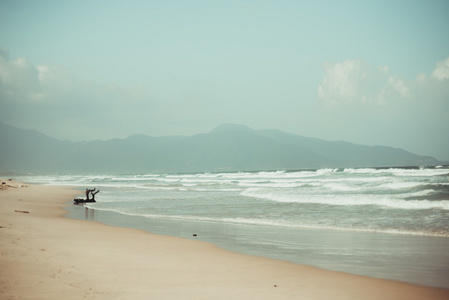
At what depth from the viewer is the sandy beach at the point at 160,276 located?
20.0 feet

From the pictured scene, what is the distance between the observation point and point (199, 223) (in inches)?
656

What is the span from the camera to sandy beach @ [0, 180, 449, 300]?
6.09m

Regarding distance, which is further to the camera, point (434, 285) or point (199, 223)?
point (199, 223)

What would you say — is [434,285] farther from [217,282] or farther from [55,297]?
[55,297]

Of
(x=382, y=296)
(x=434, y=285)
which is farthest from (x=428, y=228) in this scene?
(x=382, y=296)

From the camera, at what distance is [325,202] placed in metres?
23.3

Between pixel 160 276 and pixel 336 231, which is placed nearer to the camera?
pixel 160 276

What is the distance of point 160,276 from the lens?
7340 millimetres

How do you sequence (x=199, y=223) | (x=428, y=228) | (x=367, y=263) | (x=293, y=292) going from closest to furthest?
(x=293, y=292) → (x=367, y=263) → (x=428, y=228) → (x=199, y=223)

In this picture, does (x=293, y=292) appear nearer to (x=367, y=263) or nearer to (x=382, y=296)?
(x=382, y=296)

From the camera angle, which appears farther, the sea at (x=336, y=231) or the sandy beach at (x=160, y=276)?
the sea at (x=336, y=231)

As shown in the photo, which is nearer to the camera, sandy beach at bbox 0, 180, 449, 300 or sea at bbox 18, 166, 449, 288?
sandy beach at bbox 0, 180, 449, 300

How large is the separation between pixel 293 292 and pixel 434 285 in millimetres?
2654

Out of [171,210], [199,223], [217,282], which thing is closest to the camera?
[217,282]
